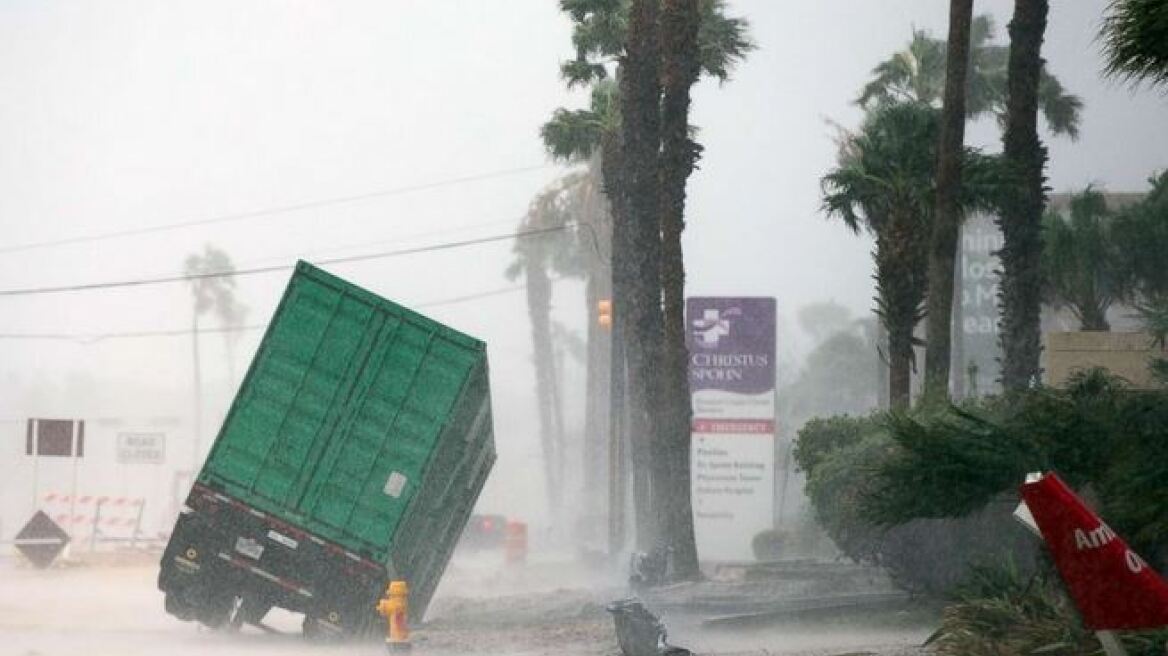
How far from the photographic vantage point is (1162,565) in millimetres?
16656

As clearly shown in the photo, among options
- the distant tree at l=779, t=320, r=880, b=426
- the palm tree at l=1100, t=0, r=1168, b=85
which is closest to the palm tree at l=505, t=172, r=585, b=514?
the distant tree at l=779, t=320, r=880, b=426

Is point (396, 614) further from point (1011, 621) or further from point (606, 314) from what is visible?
point (606, 314)

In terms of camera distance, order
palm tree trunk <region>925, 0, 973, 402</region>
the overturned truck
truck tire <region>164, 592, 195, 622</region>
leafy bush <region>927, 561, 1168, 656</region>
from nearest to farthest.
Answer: leafy bush <region>927, 561, 1168, 656</region> < the overturned truck < truck tire <region>164, 592, 195, 622</region> < palm tree trunk <region>925, 0, 973, 402</region>

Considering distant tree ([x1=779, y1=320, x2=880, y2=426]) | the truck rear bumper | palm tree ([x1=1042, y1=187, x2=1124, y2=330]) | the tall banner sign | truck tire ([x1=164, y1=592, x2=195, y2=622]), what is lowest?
truck tire ([x1=164, y1=592, x2=195, y2=622])

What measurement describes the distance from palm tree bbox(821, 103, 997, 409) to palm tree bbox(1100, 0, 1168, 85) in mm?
16648

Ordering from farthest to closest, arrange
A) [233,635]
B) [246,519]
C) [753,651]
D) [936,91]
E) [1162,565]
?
[936,91] < [233,635] < [246,519] < [753,651] < [1162,565]

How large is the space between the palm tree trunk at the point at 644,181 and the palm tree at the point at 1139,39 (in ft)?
65.4

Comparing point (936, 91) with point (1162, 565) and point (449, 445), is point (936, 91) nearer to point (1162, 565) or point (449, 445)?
point (449, 445)

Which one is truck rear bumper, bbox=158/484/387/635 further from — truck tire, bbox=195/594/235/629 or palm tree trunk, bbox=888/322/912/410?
palm tree trunk, bbox=888/322/912/410

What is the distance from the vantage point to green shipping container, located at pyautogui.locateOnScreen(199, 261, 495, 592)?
24.5m

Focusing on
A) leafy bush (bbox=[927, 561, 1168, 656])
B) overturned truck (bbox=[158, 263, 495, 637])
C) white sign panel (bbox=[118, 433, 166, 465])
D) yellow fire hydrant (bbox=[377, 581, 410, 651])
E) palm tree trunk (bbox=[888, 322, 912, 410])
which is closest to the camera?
leafy bush (bbox=[927, 561, 1168, 656])

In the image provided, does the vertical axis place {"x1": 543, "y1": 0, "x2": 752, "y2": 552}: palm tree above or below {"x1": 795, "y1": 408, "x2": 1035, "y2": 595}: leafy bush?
above

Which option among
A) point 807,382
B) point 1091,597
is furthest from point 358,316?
point 807,382

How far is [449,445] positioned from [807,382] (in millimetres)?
131016
